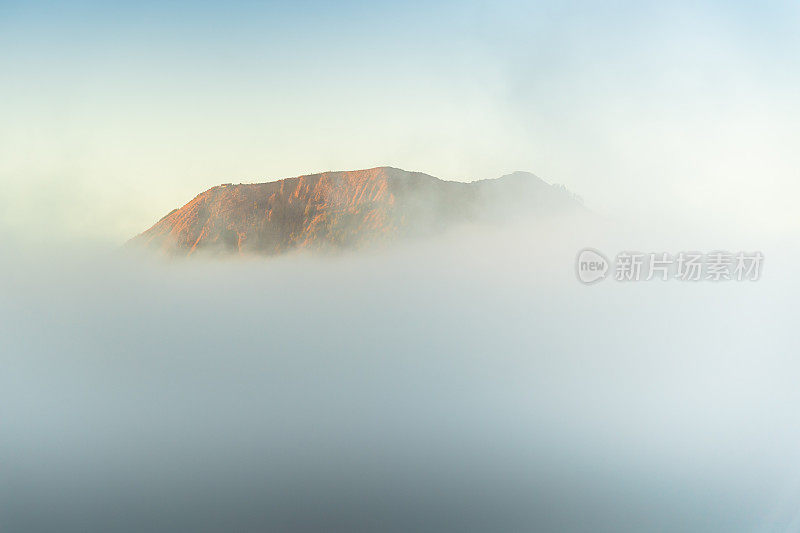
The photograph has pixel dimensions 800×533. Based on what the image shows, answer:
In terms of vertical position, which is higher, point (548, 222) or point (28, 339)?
point (548, 222)

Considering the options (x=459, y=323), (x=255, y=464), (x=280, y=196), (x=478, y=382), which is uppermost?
(x=280, y=196)

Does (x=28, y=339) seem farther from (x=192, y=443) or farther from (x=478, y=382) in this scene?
(x=478, y=382)

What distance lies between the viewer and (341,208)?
10.8 ft

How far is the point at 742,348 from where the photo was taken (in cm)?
342

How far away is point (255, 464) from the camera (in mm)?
3316

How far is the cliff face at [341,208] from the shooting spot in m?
3.29

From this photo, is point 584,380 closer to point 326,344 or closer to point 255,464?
point 326,344

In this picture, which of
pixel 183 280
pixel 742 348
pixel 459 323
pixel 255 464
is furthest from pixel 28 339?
pixel 742 348

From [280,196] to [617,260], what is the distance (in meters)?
1.54

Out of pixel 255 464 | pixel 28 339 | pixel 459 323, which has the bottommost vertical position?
pixel 255 464

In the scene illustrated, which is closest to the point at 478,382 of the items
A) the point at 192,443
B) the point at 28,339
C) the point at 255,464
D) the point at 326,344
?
the point at 326,344

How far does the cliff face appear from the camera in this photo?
3.29m

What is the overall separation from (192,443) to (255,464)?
0.97 ft

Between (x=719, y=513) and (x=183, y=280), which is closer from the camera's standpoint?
(x=183, y=280)
